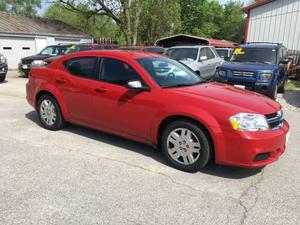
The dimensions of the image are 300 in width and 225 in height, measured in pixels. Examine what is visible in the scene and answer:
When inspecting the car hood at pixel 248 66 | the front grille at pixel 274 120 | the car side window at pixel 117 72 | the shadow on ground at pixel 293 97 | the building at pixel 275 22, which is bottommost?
the shadow on ground at pixel 293 97

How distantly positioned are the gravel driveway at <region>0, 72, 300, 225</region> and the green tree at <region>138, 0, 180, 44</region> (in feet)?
73.8

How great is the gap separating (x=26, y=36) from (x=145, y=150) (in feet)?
71.5

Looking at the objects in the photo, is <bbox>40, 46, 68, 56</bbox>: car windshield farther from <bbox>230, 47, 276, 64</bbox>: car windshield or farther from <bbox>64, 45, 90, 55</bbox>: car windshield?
<bbox>230, 47, 276, 64</bbox>: car windshield

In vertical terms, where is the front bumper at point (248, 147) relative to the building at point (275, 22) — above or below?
below

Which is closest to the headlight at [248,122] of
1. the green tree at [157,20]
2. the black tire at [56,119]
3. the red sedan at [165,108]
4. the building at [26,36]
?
the red sedan at [165,108]

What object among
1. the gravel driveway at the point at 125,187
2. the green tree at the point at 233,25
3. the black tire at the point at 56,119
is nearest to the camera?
the gravel driveway at the point at 125,187

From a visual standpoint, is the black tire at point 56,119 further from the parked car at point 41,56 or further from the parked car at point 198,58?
the parked car at point 41,56

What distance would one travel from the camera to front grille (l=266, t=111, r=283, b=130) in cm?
421

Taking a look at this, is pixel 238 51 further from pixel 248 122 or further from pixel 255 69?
pixel 248 122

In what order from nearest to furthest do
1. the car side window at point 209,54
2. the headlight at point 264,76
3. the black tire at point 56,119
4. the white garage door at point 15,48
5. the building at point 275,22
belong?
the black tire at point 56,119 → the headlight at point 264,76 → the car side window at point 209,54 → the building at point 275,22 → the white garage door at point 15,48

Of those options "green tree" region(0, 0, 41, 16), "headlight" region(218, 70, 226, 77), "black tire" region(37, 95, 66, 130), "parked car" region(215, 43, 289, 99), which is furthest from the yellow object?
"green tree" region(0, 0, 41, 16)

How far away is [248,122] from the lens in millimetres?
4031

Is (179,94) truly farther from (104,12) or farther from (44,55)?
(104,12)

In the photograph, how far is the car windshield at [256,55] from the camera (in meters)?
10.4
